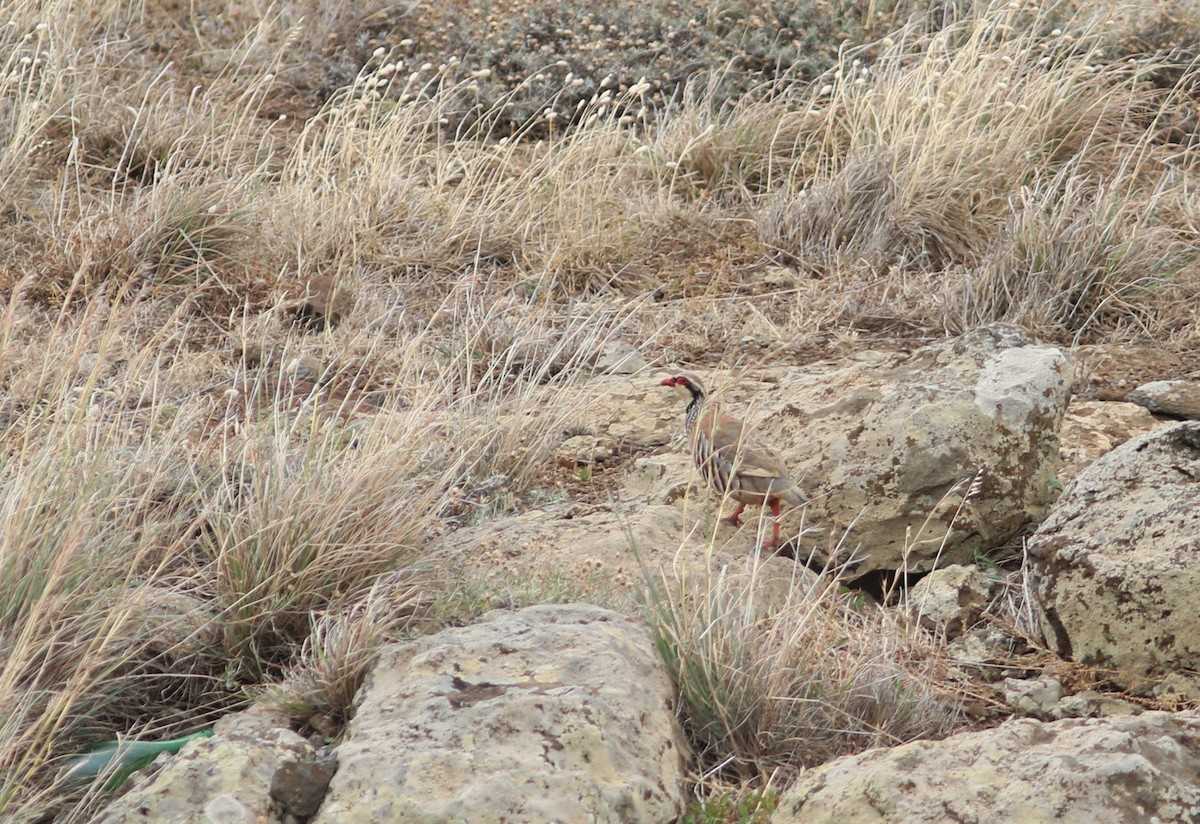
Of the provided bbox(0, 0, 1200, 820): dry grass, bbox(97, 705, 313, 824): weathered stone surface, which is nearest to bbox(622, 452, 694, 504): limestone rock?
bbox(0, 0, 1200, 820): dry grass

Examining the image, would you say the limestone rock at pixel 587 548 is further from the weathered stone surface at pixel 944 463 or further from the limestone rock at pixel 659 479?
the weathered stone surface at pixel 944 463

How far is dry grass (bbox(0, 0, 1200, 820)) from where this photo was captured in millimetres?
3252

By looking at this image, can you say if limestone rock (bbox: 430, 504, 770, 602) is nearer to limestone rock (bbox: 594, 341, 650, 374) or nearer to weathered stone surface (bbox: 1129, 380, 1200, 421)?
limestone rock (bbox: 594, 341, 650, 374)

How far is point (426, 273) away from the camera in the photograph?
21.4 ft

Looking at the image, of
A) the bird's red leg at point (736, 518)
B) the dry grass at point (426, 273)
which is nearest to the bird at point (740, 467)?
the bird's red leg at point (736, 518)

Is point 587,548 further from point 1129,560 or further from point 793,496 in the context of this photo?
point 1129,560

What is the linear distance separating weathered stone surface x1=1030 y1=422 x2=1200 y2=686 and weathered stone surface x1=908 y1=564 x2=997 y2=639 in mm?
236

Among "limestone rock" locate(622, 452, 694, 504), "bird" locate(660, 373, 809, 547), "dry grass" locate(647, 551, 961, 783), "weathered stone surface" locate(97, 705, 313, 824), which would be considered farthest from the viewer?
"limestone rock" locate(622, 452, 694, 504)

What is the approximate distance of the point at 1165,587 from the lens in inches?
130

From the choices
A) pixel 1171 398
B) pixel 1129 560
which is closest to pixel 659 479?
pixel 1129 560

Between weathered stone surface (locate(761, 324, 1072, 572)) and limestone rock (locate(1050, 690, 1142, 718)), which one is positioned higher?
weathered stone surface (locate(761, 324, 1072, 572))

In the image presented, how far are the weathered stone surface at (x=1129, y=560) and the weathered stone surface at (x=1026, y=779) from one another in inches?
27.4

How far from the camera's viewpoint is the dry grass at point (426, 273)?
3.25 m

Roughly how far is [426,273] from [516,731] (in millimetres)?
A: 4082
